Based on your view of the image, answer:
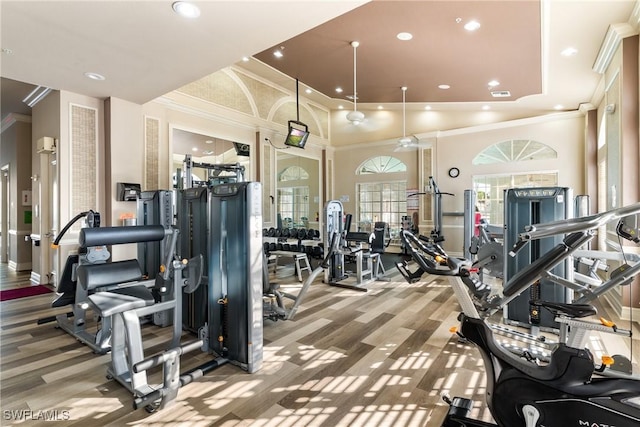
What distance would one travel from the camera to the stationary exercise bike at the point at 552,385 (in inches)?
58.4

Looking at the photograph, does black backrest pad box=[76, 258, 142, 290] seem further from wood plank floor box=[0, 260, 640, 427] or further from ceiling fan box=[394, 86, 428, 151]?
ceiling fan box=[394, 86, 428, 151]

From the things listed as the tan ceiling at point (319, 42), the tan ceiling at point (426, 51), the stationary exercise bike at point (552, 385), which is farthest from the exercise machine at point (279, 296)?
the tan ceiling at point (426, 51)

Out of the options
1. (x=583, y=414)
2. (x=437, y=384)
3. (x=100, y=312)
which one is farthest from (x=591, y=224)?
(x=100, y=312)

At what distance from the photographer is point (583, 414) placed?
4.99 feet

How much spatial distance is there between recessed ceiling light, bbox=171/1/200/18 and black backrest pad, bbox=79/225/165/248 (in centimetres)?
195

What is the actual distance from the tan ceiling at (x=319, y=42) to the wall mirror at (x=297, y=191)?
2976 mm

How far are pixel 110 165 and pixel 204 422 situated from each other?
4.62 meters

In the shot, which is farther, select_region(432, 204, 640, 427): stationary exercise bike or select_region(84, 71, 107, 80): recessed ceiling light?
select_region(84, 71, 107, 80): recessed ceiling light

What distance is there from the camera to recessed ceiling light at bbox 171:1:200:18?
2.74 m

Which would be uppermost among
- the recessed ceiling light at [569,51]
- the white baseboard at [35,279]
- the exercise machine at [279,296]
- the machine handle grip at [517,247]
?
the recessed ceiling light at [569,51]

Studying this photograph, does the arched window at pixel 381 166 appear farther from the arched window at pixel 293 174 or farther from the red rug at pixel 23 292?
the red rug at pixel 23 292

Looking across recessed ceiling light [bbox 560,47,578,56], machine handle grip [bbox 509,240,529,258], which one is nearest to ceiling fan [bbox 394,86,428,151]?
recessed ceiling light [bbox 560,47,578,56]

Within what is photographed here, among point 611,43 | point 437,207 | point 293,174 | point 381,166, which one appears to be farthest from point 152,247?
point 381,166

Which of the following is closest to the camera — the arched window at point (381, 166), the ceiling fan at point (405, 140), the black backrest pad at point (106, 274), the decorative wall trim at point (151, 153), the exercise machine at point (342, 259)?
the black backrest pad at point (106, 274)
